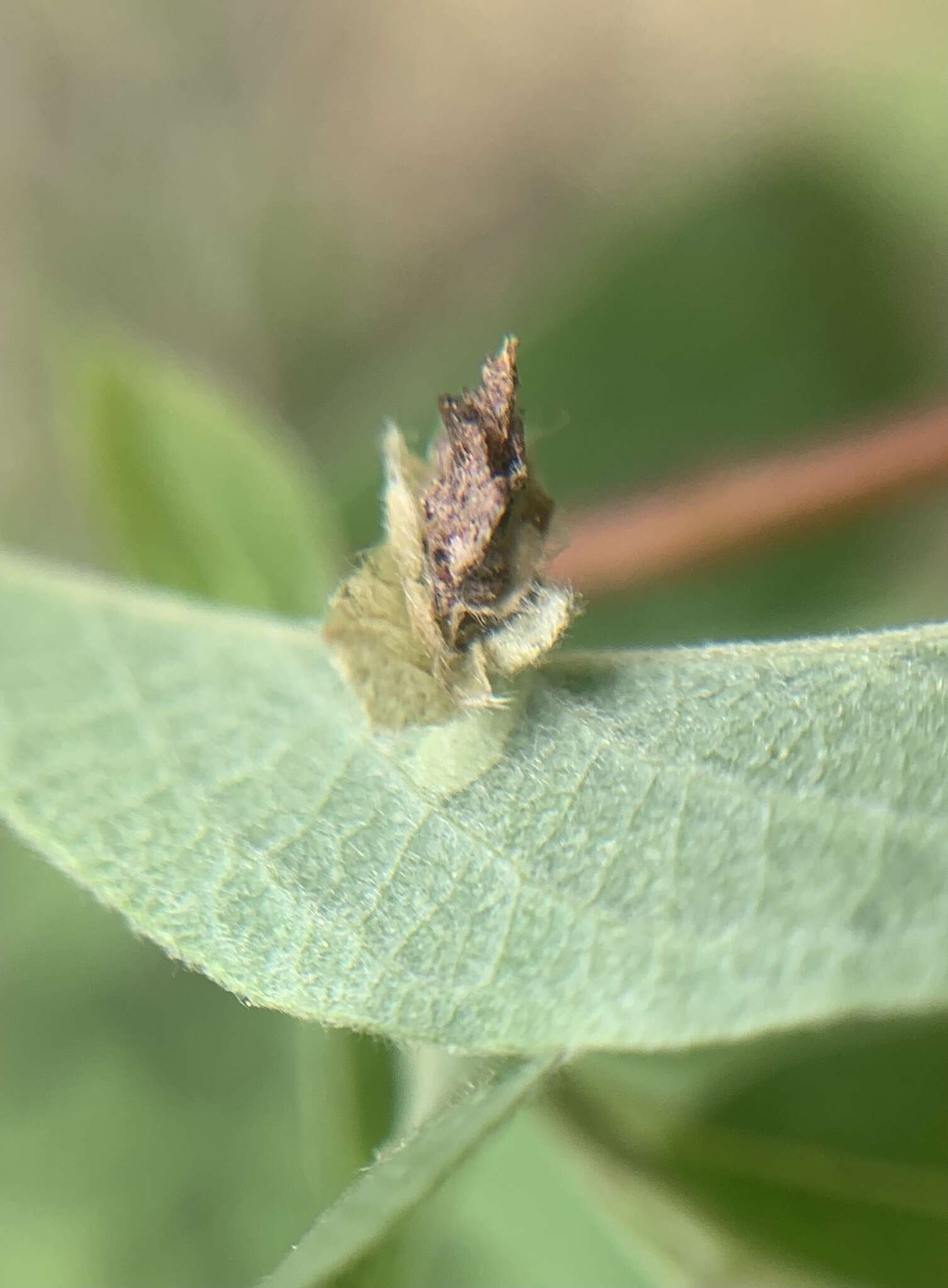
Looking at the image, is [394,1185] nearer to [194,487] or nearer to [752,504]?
[752,504]

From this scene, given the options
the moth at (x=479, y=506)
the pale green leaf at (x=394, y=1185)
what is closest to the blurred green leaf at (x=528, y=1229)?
the pale green leaf at (x=394, y=1185)

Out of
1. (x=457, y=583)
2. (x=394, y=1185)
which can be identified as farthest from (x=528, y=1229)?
(x=457, y=583)

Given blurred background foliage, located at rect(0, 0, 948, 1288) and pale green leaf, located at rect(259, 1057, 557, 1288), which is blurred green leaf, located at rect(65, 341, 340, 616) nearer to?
blurred background foliage, located at rect(0, 0, 948, 1288)

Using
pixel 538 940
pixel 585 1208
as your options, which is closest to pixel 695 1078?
pixel 585 1208

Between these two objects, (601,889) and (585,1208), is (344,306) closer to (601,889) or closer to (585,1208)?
(585,1208)

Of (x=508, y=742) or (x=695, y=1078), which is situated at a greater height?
(x=695, y=1078)

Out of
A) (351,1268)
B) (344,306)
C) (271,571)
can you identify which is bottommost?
(351,1268)

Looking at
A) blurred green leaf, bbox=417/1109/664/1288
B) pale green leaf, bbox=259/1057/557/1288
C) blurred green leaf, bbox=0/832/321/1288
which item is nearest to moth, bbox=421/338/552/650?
pale green leaf, bbox=259/1057/557/1288

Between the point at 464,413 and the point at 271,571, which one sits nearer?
the point at 464,413
